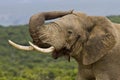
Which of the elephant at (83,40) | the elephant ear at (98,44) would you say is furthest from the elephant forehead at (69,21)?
the elephant ear at (98,44)

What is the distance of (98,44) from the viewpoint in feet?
22.6

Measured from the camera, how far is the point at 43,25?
638 centimetres

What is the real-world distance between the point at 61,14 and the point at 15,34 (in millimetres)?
66144

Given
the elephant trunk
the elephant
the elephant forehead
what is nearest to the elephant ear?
the elephant

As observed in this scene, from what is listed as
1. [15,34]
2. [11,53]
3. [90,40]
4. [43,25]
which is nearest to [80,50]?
[90,40]

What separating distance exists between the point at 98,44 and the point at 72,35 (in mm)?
414

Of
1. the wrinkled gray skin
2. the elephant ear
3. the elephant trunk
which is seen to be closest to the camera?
the elephant trunk

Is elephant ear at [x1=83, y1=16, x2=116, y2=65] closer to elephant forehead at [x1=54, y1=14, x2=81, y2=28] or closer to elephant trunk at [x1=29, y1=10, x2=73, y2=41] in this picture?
elephant forehead at [x1=54, y1=14, x2=81, y2=28]

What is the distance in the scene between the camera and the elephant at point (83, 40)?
251 inches

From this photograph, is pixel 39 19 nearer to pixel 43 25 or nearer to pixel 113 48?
pixel 43 25

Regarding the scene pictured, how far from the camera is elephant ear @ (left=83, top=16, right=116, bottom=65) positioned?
6.88m

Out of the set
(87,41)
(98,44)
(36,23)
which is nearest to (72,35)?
(87,41)

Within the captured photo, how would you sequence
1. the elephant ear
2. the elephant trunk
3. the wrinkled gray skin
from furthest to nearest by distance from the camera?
1. the elephant ear
2. the wrinkled gray skin
3. the elephant trunk

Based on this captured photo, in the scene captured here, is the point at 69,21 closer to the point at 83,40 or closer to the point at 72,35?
the point at 72,35
